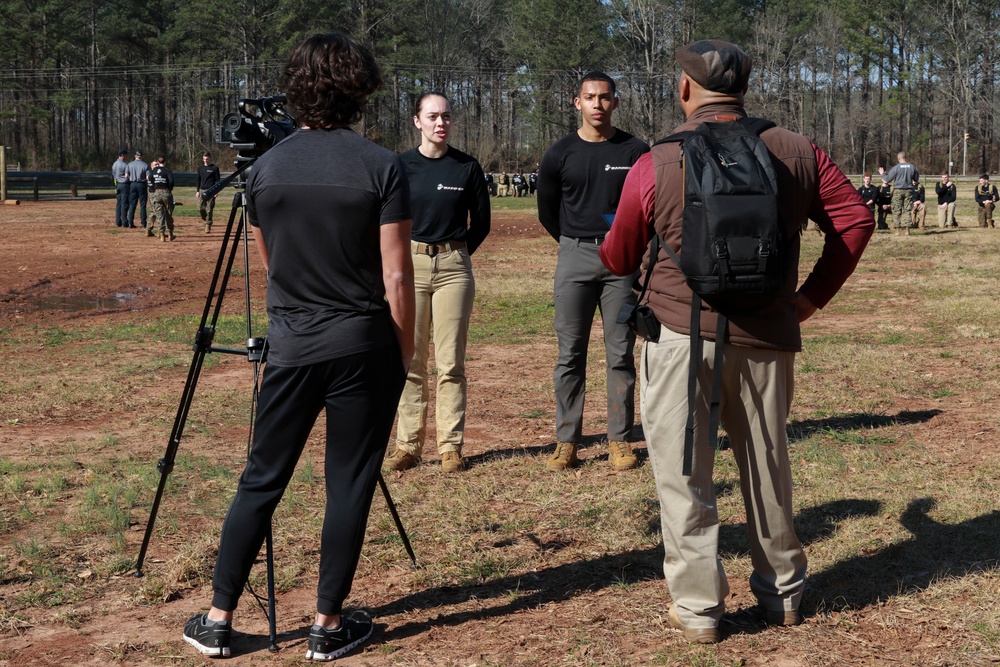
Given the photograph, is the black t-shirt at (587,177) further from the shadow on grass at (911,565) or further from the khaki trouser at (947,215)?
the khaki trouser at (947,215)

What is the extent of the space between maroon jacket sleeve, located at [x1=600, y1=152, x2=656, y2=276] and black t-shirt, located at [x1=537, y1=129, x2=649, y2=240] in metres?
2.25

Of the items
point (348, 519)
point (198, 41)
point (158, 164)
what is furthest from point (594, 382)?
point (198, 41)

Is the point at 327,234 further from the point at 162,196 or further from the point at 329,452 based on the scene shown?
the point at 162,196

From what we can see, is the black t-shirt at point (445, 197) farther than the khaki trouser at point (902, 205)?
No

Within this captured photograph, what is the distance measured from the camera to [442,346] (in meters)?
6.08

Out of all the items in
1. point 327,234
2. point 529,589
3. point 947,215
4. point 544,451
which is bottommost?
point 529,589

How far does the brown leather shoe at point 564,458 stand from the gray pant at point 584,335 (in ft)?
0.12

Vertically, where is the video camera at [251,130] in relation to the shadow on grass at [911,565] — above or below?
above

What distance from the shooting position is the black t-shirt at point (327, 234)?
10.9ft

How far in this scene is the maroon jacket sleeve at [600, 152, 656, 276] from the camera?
11.4 ft

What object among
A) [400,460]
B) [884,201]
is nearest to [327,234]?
[400,460]

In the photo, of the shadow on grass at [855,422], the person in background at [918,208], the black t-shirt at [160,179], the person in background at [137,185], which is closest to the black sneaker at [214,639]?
the shadow on grass at [855,422]

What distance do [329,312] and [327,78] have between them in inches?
29.3

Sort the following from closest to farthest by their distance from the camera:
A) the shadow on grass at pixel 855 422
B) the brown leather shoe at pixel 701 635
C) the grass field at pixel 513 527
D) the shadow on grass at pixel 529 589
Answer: the brown leather shoe at pixel 701 635 < the grass field at pixel 513 527 < the shadow on grass at pixel 529 589 < the shadow on grass at pixel 855 422
